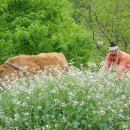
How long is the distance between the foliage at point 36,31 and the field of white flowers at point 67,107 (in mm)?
7239

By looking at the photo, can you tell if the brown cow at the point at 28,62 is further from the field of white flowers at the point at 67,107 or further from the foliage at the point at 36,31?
the field of white flowers at the point at 67,107

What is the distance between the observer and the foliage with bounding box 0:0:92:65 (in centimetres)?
1384

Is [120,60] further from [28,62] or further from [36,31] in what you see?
[36,31]

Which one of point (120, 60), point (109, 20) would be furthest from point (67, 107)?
point (109, 20)

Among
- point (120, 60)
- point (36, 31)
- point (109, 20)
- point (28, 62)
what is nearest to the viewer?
point (120, 60)

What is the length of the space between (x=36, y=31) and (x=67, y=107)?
26.3ft

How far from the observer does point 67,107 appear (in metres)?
5.98

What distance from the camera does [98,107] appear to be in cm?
596

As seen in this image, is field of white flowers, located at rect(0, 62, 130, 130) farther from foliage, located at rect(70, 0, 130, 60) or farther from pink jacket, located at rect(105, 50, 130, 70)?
foliage, located at rect(70, 0, 130, 60)

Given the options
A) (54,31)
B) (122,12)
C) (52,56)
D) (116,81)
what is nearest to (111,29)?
(122,12)

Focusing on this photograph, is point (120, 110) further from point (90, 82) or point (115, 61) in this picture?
point (115, 61)

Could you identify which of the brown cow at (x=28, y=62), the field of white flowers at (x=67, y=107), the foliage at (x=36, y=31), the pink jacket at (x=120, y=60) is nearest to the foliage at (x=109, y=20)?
the foliage at (x=36, y=31)

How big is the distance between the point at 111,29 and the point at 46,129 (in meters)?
19.1

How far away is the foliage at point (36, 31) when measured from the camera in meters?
13.8
